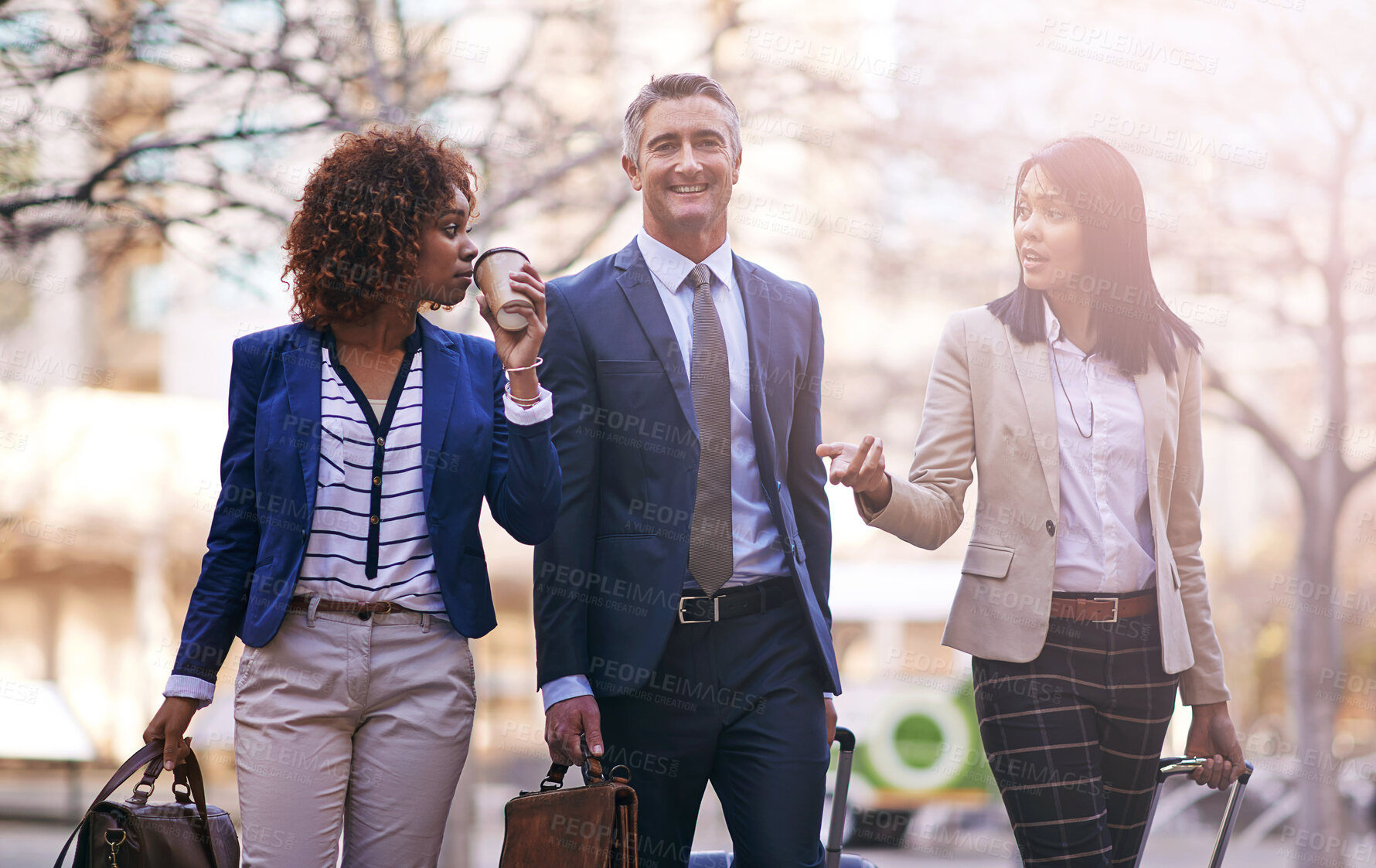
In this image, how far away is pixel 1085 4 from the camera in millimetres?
9992

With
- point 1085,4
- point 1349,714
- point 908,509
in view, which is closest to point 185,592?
point 1085,4

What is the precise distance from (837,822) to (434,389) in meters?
1.56

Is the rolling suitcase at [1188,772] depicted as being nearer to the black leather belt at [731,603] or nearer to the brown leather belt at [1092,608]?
the brown leather belt at [1092,608]

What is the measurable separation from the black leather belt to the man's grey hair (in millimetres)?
1026

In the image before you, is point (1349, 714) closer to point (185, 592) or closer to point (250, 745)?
point (185, 592)

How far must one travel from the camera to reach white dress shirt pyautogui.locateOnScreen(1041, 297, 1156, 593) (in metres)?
2.86

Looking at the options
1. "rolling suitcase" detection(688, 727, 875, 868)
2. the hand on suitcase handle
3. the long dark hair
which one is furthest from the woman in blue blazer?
the hand on suitcase handle

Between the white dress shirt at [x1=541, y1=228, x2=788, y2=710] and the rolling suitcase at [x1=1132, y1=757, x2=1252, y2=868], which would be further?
the rolling suitcase at [x1=1132, y1=757, x2=1252, y2=868]

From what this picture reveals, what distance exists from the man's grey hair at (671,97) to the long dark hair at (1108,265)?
718mm

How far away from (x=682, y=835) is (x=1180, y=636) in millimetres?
1245

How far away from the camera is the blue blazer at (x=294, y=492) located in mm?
2463

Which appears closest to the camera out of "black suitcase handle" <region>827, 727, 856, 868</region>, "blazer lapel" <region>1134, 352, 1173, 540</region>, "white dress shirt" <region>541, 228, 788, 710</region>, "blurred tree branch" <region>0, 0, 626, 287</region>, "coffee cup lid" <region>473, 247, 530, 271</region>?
"coffee cup lid" <region>473, 247, 530, 271</region>

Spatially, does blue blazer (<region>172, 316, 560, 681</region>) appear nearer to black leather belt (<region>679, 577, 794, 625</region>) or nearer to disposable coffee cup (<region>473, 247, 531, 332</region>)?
disposable coffee cup (<region>473, 247, 531, 332</region>)

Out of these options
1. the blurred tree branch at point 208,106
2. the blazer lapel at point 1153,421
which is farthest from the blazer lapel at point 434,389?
the blurred tree branch at point 208,106
